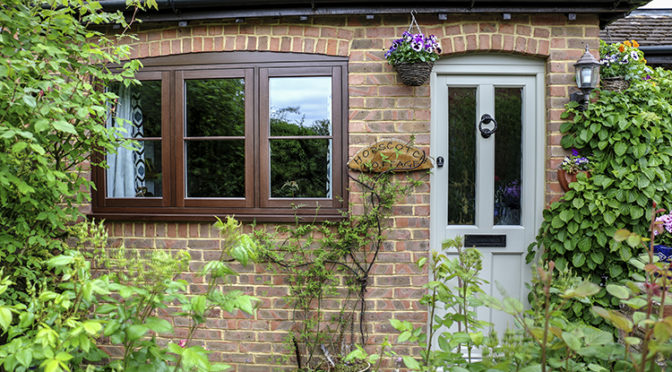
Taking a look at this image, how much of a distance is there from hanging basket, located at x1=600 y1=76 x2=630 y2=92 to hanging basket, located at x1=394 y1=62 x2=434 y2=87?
1.35m

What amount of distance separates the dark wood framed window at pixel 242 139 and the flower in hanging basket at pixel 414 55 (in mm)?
442

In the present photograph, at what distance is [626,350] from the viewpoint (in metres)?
1.14

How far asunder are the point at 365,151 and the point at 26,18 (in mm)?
2263

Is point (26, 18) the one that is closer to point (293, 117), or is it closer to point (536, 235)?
point (293, 117)

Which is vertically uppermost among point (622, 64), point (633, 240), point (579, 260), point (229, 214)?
point (622, 64)

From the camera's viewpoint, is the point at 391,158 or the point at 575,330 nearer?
the point at 575,330

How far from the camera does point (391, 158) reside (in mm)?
3322

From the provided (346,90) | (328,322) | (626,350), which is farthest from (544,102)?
(626,350)

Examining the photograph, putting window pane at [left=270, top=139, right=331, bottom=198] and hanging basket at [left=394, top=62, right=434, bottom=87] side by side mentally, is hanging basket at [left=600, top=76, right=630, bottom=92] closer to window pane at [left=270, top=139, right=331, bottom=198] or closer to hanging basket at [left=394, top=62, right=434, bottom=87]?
hanging basket at [left=394, top=62, right=434, bottom=87]

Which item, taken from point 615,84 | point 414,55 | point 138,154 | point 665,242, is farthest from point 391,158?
point 138,154

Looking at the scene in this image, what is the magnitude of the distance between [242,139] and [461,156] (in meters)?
1.77

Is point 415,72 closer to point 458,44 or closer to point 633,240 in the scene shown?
point 458,44

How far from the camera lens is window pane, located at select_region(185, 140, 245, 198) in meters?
3.56

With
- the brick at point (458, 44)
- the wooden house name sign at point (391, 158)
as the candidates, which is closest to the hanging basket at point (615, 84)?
the brick at point (458, 44)
